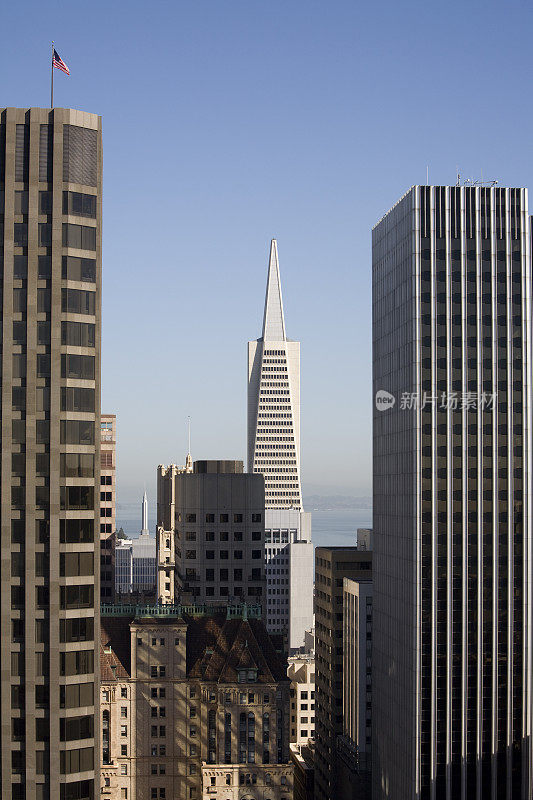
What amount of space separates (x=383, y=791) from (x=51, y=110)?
123 metres

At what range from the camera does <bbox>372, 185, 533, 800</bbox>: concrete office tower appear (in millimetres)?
152500

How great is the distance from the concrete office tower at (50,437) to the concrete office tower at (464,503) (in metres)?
75.8

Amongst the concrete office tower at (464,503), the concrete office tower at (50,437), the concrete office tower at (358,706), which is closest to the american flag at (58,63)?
the concrete office tower at (50,437)

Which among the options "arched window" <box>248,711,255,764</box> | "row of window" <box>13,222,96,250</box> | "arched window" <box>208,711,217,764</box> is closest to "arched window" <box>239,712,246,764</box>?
"arched window" <box>248,711,255,764</box>

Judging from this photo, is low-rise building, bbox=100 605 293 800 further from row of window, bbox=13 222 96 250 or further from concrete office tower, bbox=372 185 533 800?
row of window, bbox=13 222 96 250

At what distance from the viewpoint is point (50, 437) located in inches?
3536

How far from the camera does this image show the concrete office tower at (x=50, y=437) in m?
87.7

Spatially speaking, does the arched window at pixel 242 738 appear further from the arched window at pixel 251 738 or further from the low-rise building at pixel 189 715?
the arched window at pixel 251 738

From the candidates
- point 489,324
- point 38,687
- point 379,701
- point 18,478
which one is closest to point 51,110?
point 18,478

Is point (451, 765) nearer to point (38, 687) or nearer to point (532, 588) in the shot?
point (532, 588)

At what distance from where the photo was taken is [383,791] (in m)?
169

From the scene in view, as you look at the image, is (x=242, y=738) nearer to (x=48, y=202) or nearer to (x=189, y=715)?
(x=189, y=715)

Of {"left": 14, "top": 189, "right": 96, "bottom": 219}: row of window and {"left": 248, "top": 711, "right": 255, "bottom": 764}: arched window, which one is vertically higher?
{"left": 14, "top": 189, "right": 96, "bottom": 219}: row of window

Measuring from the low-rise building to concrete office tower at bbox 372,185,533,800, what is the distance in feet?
66.1
